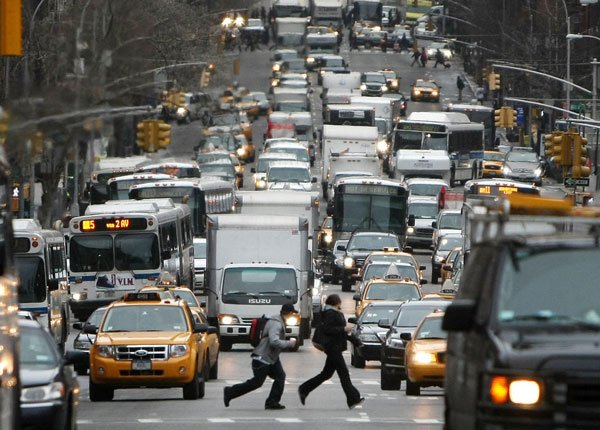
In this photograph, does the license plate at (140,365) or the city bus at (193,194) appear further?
the city bus at (193,194)

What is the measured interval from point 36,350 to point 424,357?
9376mm

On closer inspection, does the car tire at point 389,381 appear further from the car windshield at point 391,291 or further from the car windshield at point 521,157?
the car windshield at point 521,157

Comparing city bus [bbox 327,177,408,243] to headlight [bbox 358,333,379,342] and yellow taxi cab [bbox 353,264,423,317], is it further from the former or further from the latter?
headlight [bbox 358,333,379,342]

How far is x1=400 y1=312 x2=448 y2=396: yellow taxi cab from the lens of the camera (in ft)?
85.5

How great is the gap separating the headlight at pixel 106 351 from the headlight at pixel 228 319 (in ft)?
41.7

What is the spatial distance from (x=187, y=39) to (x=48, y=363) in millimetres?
51693

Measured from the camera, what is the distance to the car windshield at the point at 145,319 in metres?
26.5

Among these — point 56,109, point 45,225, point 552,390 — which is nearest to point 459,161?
point 45,225

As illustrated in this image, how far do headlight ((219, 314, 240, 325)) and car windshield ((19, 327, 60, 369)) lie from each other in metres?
20.1

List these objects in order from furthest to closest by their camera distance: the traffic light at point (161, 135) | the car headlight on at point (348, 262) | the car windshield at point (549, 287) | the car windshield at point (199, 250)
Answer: the car windshield at point (199, 250)
the car headlight on at point (348, 262)
the traffic light at point (161, 135)
the car windshield at point (549, 287)

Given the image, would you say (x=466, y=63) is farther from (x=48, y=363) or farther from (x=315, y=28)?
(x=48, y=363)

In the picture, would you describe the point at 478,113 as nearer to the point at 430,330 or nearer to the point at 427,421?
the point at 430,330

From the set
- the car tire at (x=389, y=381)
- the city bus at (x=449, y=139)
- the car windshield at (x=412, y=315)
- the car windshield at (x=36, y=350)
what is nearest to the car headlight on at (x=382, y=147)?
the city bus at (x=449, y=139)

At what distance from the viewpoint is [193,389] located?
2617cm
